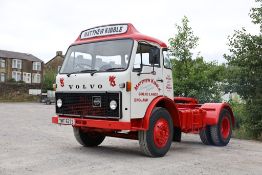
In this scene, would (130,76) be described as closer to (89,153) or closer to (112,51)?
(112,51)

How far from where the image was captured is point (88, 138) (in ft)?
35.0

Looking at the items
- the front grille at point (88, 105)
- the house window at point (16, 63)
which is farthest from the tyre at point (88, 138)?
the house window at point (16, 63)

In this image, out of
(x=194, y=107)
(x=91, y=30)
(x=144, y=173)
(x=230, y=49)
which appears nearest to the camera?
(x=144, y=173)

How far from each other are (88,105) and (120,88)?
3.22 ft

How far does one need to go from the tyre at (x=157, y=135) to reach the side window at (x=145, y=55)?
1.10 metres

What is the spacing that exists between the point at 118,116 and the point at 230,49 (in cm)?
729

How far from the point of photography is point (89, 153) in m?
9.55

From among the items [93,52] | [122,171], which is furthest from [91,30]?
[122,171]

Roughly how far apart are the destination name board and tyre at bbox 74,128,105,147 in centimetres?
249

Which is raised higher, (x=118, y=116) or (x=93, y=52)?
(x=93, y=52)

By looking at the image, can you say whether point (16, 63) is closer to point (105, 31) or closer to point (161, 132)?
point (105, 31)

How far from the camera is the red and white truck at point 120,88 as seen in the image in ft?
28.3

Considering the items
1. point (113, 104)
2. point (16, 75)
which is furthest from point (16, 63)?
point (113, 104)

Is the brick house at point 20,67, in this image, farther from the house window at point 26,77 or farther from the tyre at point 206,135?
the tyre at point 206,135
